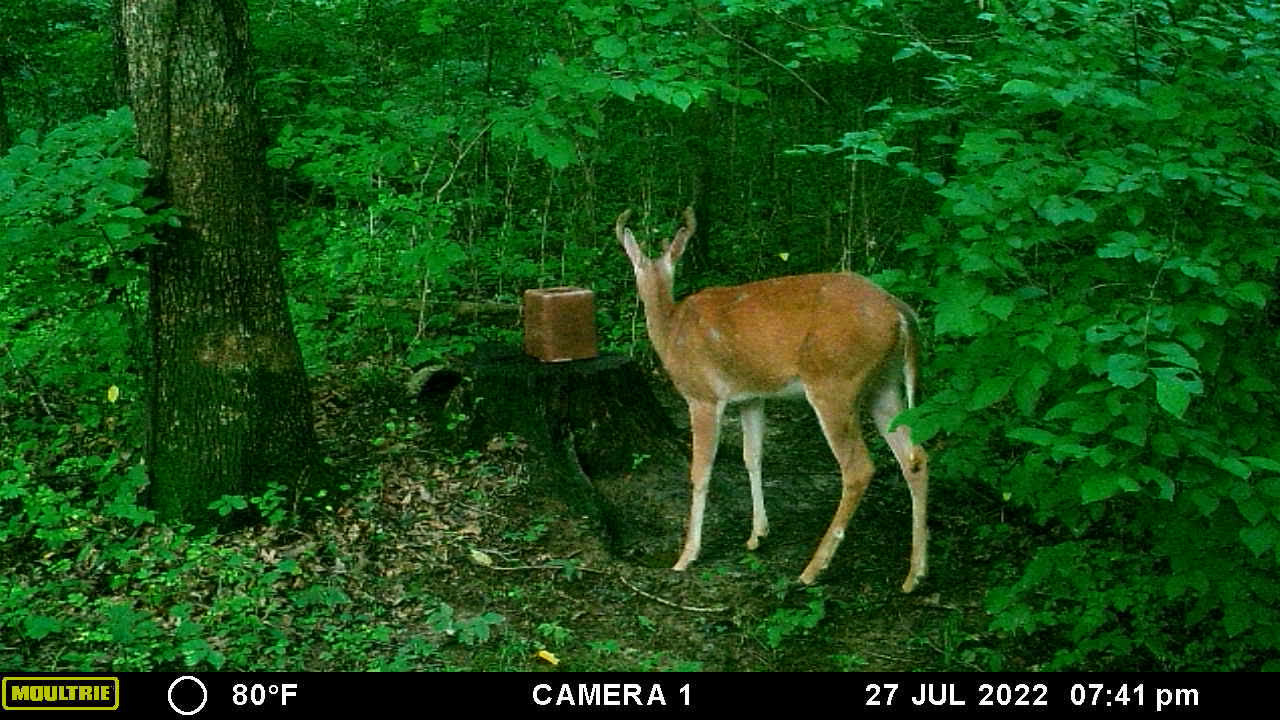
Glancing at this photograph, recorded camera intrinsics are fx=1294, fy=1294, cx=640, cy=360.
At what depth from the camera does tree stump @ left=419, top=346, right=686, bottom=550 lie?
7.04 meters

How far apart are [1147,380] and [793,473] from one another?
3.65 m

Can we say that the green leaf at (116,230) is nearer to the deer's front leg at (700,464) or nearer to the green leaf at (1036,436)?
the deer's front leg at (700,464)

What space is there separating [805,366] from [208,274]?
2866 millimetres

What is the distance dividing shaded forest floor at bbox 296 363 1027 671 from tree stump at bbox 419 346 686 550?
80mm

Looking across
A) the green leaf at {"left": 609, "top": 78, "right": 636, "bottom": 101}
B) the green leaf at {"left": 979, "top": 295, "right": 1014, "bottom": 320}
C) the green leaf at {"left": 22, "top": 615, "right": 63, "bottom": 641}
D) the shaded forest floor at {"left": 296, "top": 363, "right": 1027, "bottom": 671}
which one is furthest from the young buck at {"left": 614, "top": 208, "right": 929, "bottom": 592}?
the green leaf at {"left": 22, "top": 615, "right": 63, "bottom": 641}

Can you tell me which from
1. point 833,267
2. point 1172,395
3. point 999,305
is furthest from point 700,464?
point 833,267

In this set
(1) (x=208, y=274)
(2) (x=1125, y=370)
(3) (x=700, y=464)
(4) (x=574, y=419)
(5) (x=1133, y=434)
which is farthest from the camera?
(4) (x=574, y=419)

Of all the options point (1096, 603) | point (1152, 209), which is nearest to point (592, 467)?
point (1096, 603)

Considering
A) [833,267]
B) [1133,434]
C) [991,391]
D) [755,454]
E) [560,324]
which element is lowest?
[833,267]

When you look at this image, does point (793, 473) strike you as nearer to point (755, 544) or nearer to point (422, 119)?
point (755, 544)

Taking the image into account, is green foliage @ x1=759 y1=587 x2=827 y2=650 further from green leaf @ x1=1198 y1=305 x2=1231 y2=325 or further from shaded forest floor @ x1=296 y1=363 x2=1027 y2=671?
green leaf @ x1=1198 y1=305 x2=1231 y2=325

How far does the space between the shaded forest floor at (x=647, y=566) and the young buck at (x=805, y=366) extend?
0.67 ft

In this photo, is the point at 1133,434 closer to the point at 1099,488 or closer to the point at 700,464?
the point at 1099,488

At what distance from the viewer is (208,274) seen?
6102 mm
